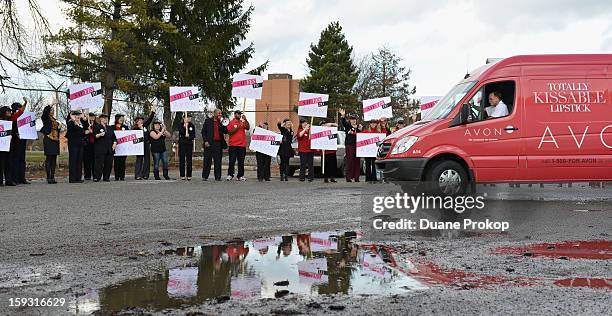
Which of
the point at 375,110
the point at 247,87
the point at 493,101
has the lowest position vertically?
the point at 493,101

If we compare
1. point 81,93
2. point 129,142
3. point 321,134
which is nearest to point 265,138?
point 321,134

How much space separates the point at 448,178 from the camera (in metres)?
11.3

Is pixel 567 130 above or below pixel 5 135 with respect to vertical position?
below

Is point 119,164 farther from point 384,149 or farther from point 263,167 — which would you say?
point 384,149

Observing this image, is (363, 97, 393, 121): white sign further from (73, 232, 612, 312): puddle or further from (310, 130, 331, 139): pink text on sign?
(73, 232, 612, 312): puddle

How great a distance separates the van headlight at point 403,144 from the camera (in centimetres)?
1134

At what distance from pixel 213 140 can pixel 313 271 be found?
43.7ft

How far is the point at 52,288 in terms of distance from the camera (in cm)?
518

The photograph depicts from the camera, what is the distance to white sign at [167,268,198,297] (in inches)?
196

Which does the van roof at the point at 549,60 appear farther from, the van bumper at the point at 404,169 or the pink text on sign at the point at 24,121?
the pink text on sign at the point at 24,121

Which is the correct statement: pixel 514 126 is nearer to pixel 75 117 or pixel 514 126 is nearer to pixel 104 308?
pixel 104 308

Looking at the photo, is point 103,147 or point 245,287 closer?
point 245,287

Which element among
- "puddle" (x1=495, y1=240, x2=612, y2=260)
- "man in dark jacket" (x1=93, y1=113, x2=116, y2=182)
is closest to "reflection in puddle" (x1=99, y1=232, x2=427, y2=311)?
"puddle" (x1=495, y1=240, x2=612, y2=260)

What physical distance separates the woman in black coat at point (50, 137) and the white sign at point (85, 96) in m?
1.04
